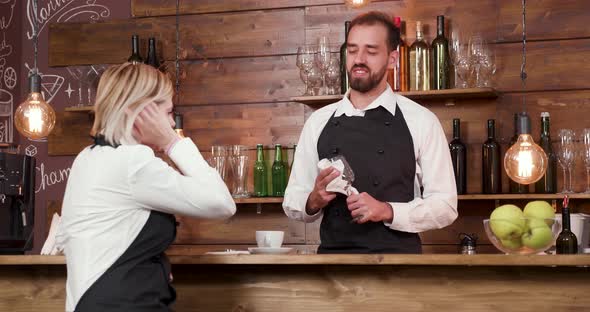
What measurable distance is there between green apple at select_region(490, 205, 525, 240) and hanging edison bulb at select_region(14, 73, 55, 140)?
2305mm

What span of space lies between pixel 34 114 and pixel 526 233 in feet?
7.93

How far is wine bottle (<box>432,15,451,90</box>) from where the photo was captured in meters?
4.26

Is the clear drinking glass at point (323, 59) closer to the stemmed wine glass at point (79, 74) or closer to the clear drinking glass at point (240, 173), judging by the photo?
the clear drinking glass at point (240, 173)

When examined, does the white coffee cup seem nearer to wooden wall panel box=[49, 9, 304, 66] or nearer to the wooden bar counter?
the wooden bar counter

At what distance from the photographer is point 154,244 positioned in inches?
82.7

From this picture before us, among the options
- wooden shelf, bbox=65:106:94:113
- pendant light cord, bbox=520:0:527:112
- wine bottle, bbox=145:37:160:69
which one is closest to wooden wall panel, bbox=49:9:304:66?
wine bottle, bbox=145:37:160:69

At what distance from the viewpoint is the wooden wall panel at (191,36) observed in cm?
477

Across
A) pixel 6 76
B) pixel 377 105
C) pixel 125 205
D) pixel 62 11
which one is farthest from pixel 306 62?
pixel 125 205

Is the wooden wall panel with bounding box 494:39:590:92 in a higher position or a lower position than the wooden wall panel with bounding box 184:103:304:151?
higher

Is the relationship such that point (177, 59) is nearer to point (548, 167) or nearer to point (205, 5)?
point (205, 5)

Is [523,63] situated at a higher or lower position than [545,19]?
lower

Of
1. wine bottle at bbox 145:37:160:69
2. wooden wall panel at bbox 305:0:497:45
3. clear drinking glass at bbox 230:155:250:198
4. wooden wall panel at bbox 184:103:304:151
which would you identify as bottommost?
clear drinking glass at bbox 230:155:250:198

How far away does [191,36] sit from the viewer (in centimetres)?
490

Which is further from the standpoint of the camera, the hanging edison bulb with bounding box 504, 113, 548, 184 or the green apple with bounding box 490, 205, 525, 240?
the hanging edison bulb with bounding box 504, 113, 548, 184
